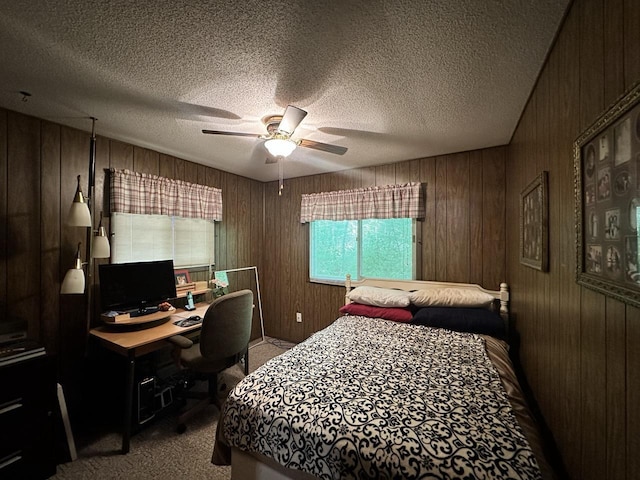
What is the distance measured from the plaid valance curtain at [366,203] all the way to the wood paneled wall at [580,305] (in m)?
1.31

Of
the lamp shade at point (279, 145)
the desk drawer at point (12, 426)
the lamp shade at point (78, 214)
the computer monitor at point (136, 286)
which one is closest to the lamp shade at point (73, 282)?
the computer monitor at point (136, 286)

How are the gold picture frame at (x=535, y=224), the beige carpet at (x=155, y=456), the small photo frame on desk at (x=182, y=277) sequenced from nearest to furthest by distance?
the gold picture frame at (x=535, y=224) < the beige carpet at (x=155, y=456) < the small photo frame on desk at (x=182, y=277)

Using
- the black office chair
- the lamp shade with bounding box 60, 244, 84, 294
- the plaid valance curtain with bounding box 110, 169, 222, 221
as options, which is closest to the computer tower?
the black office chair

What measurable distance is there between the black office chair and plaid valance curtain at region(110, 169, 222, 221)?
4.49ft

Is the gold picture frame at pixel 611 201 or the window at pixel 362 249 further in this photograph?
the window at pixel 362 249

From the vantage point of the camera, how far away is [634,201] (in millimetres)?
653

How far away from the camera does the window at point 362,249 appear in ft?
10.2

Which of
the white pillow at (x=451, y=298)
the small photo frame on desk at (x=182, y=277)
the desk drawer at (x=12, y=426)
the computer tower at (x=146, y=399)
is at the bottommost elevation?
the computer tower at (x=146, y=399)

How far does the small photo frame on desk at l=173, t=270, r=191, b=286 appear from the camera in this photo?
290 centimetres

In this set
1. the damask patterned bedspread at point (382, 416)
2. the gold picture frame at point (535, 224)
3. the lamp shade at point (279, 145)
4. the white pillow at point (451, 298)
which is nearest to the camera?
the damask patterned bedspread at point (382, 416)

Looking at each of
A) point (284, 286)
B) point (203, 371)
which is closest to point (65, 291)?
point (203, 371)

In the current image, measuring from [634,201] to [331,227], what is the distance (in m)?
3.05

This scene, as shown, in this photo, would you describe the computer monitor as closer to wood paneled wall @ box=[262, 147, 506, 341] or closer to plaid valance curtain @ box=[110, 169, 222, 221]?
plaid valance curtain @ box=[110, 169, 222, 221]

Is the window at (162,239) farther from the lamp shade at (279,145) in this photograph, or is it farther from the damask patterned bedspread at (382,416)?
the damask patterned bedspread at (382,416)
